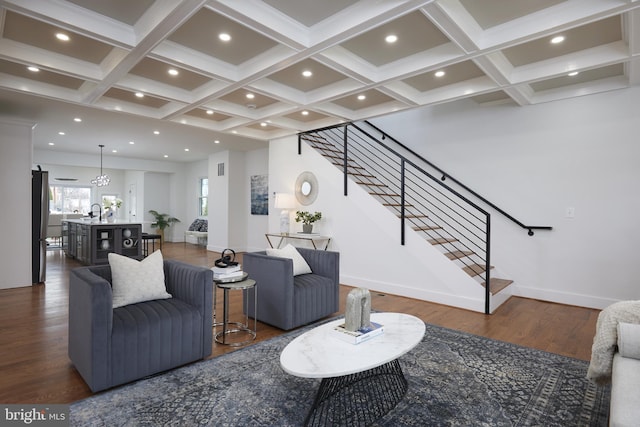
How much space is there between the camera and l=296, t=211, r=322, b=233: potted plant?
5.93 meters

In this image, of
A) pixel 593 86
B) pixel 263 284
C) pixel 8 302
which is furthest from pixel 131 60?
pixel 593 86

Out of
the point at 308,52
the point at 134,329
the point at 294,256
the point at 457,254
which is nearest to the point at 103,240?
the point at 294,256

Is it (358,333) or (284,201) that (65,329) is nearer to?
(358,333)

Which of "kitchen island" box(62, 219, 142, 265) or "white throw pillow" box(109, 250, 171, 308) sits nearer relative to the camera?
"white throw pillow" box(109, 250, 171, 308)

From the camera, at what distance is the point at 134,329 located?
7.48 feet

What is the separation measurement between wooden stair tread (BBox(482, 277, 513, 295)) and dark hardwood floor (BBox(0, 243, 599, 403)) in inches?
9.6

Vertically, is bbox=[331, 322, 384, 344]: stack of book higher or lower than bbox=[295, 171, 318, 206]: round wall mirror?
lower

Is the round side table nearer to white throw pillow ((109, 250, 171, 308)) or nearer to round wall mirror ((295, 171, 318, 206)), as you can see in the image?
white throw pillow ((109, 250, 171, 308))

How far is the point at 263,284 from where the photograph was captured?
3.55m

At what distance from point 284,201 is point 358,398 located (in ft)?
14.3

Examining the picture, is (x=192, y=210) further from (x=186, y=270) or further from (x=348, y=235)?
(x=186, y=270)

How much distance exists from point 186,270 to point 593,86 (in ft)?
16.6

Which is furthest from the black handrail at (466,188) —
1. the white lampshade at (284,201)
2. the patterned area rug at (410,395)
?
the patterned area rug at (410,395)

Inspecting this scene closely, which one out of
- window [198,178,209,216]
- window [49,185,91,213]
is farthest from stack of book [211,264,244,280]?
window [49,185,91,213]
